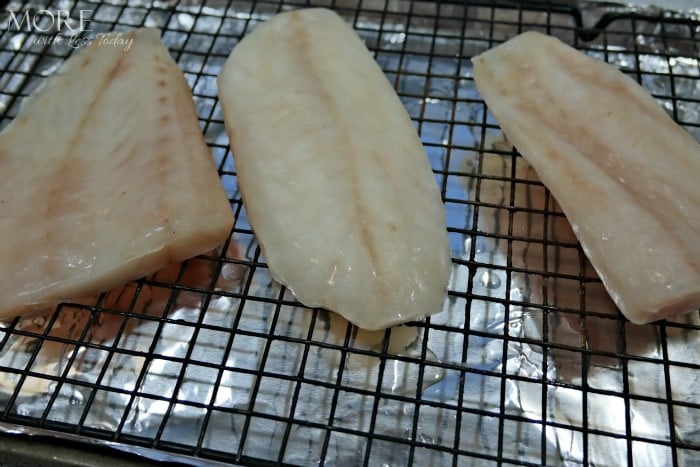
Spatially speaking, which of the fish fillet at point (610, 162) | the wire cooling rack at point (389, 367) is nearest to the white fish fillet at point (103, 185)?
the wire cooling rack at point (389, 367)

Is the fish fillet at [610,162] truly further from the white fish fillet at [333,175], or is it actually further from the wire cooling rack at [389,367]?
the white fish fillet at [333,175]

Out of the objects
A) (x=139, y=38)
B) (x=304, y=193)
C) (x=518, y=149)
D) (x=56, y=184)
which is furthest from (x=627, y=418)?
(x=139, y=38)

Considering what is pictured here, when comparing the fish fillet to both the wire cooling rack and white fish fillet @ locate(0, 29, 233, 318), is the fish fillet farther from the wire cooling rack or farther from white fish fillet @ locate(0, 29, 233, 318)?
white fish fillet @ locate(0, 29, 233, 318)

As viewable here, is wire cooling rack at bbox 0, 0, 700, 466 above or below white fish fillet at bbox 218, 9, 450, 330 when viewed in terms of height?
below

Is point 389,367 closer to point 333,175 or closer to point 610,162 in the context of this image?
point 333,175

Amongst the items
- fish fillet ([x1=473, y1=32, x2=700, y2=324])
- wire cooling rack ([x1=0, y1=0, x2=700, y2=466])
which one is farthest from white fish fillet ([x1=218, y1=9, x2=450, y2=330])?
fish fillet ([x1=473, y1=32, x2=700, y2=324])

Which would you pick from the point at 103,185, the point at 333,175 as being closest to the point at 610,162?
the point at 333,175
